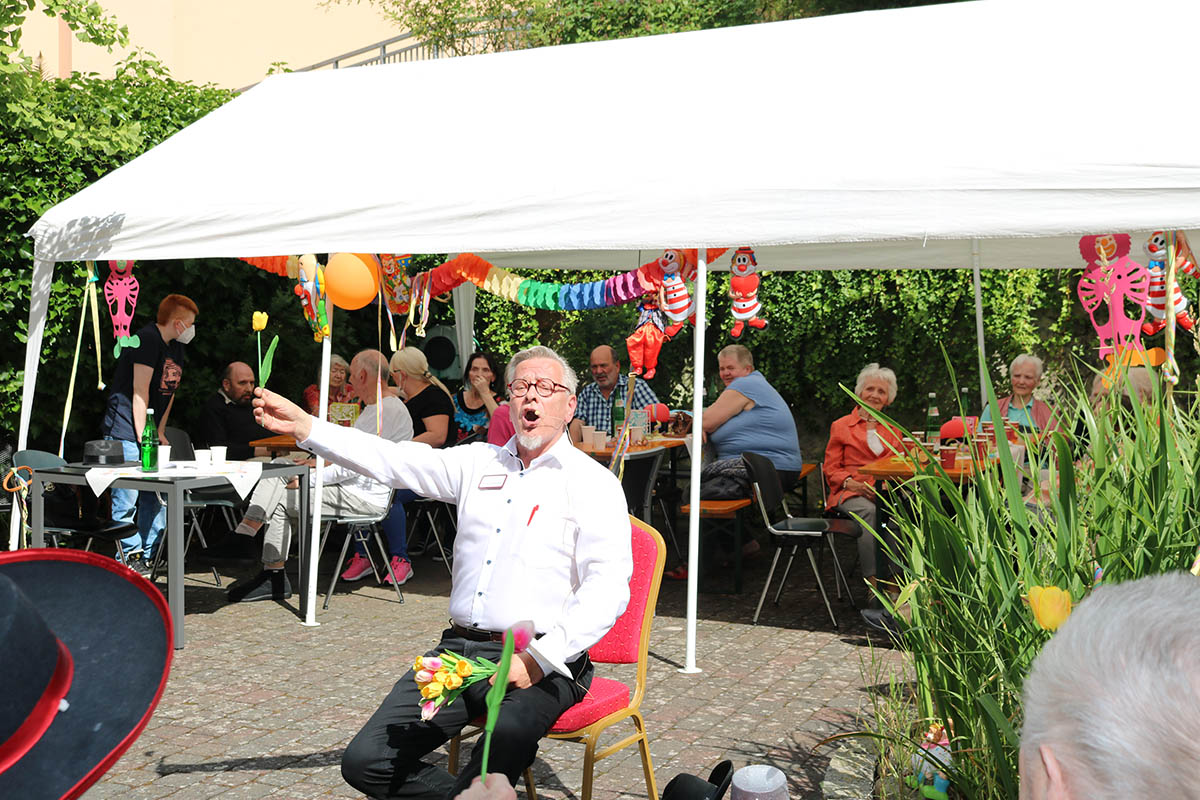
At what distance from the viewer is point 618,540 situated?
3.02 metres

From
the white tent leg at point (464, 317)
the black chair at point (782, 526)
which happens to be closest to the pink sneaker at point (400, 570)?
the black chair at point (782, 526)

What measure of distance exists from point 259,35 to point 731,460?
618 inches

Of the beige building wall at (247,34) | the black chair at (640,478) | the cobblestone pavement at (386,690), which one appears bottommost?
the cobblestone pavement at (386,690)

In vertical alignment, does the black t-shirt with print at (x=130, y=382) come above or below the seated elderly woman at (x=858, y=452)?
above

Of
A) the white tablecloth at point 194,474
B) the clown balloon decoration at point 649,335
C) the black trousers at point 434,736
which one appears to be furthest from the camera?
the clown balloon decoration at point 649,335

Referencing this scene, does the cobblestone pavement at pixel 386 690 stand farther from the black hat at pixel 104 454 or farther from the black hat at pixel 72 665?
the black hat at pixel 72 665

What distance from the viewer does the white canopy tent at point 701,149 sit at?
4.73m

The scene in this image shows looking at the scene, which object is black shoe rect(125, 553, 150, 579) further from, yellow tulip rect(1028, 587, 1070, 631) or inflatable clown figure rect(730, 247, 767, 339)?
yellow tulip rect(1028, 587, 1070, 631)

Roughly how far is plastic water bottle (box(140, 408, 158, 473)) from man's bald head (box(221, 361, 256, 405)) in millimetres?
1524

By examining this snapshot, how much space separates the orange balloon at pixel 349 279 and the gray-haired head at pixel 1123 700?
17.7ft

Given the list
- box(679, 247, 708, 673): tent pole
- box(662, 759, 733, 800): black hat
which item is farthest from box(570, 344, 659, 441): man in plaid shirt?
box(662, 759, 733, 800): black hat

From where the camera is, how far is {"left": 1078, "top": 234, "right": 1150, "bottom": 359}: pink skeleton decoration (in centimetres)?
525

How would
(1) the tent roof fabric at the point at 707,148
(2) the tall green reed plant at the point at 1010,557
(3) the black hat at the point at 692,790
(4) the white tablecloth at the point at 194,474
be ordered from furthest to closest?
(4) the white tablecloth at the point at 194,474, (1) the tent roof fabric at the point at 707,148, (2) the tall green reed plant at the point at 1010,557, (3) the black hat at the point at 692,790

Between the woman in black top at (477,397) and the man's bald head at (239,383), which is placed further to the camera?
the woman in black top at (477,397)
